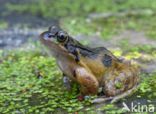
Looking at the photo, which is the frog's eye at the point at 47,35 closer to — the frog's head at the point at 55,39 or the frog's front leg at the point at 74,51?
the frog's head at the point at 55,39

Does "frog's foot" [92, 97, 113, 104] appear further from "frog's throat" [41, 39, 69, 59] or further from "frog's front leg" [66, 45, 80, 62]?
"frog's throat" [41, 39, 69, 59]

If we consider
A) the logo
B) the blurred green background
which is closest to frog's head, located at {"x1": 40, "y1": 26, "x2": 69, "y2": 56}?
the blurred green background

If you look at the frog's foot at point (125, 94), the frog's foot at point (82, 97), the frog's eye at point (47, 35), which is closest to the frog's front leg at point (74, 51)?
the frog's eye at point (47, 35)

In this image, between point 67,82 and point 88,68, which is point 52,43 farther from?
point 67,82

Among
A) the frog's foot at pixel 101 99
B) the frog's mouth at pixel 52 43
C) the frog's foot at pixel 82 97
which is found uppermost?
the frog's mouth at pixel 52 43

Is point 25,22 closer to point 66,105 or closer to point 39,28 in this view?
point 39,28

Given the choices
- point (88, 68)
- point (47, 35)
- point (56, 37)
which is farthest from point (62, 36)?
point (88, 68)
